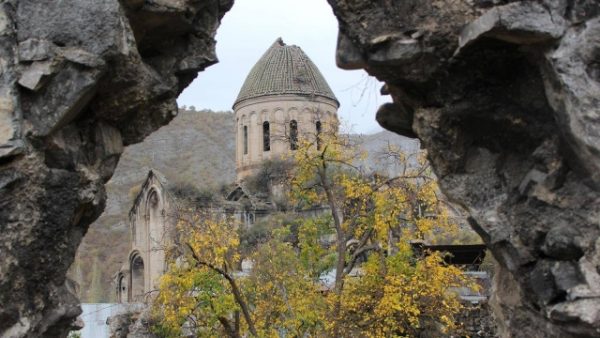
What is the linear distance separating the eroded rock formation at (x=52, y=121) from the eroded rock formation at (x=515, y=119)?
2.14m

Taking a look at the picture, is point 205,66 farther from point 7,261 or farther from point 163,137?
point 163,137

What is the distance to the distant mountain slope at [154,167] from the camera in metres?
55.3

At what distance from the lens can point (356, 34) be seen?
691 cm

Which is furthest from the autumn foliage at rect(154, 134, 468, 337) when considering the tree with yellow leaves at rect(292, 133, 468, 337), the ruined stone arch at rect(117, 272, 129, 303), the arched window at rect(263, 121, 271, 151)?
the arched window at rect(263, 121, 271, 151)

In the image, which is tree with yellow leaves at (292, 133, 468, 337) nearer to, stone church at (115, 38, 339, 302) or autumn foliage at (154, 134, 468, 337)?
autumn foliage at (154, 134, 468, 337)

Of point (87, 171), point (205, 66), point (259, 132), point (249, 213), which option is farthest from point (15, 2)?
point (259, 132)

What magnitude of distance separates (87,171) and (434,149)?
3.40 metres

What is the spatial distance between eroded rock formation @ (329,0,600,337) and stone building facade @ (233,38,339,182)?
29375 mm

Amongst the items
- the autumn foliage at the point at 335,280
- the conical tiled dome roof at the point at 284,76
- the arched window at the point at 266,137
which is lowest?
the autumn foliage at the point at 335,280

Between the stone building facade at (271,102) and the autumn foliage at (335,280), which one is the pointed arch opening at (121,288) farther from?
the autumn foliage at (335,280)

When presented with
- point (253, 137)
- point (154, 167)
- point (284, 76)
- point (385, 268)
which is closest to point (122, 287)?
point (253, 137)

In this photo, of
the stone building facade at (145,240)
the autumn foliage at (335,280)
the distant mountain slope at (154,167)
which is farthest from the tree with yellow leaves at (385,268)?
the distant mountain slope at (154,167)

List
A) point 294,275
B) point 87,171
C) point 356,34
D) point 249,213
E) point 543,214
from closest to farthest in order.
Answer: point 543,214
point 356,34
point 87,171
point 294,275
point 249,213

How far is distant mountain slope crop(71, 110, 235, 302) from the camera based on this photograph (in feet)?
181
